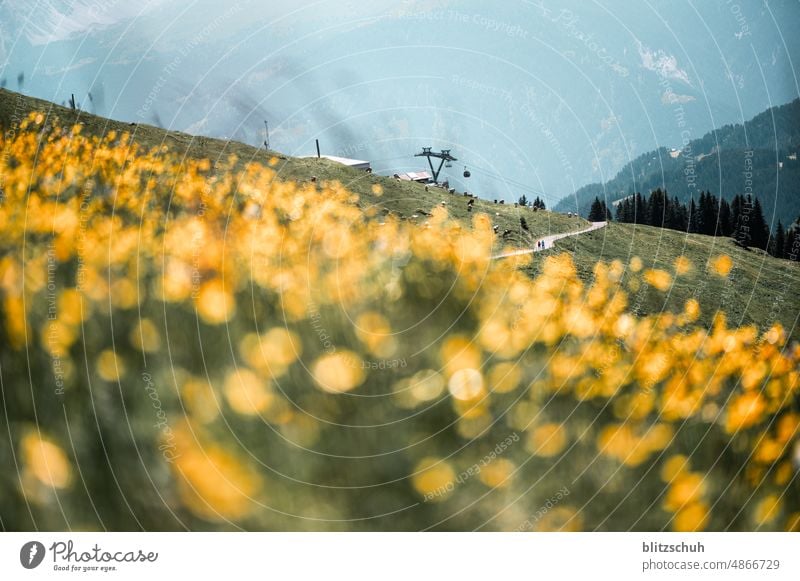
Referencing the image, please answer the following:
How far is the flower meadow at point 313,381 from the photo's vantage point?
3900 millimetres

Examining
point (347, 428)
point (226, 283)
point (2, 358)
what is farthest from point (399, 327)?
point (2, 358)

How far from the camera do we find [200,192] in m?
4.24

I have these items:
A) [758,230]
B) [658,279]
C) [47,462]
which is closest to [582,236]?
[658,279]

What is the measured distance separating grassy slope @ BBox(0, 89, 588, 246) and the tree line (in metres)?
0.62

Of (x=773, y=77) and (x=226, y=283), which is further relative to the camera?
(x=773, y=77)

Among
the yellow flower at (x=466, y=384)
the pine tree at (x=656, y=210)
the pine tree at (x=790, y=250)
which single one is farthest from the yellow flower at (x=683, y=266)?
the yellow flower at (x=466, y=384)

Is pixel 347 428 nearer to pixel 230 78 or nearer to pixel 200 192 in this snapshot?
pixel 200 192

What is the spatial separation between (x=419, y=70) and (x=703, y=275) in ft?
8.29

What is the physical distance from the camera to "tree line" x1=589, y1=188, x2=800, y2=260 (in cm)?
468

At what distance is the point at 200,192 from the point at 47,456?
191 centimetres

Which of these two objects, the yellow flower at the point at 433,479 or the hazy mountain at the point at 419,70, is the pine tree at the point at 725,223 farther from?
the yellow flower at the point at 433,479

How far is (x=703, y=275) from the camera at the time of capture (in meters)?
4.57

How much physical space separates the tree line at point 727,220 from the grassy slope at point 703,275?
0.32 ft

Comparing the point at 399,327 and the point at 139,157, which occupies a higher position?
the point at 139,157
